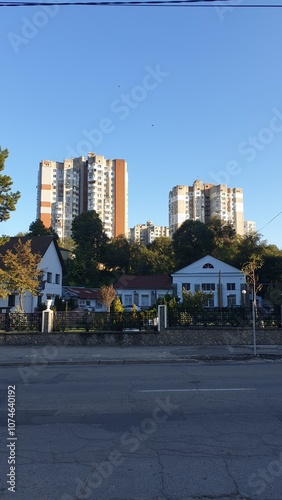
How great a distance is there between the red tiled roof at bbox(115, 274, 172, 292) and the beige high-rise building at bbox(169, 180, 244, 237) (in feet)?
116

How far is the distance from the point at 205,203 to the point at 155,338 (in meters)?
85.3

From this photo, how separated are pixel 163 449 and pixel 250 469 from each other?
113cm

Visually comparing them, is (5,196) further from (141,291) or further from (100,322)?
(141,291)

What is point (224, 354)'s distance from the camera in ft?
53.2

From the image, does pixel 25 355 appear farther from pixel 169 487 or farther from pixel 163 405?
pixel 169 487

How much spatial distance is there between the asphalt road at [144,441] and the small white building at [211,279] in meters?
49.3

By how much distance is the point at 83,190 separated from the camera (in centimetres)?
11431

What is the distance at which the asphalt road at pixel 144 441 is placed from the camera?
4.11 meters

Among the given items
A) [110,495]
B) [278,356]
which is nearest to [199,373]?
[278,356]

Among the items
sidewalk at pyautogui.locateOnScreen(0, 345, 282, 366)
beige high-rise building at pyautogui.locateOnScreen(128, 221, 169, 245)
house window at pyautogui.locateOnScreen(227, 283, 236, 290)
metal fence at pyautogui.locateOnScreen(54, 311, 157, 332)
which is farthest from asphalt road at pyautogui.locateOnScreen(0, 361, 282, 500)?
beige high-rise building at pyautogui.locateOnScreen(128, 221, 169, 245)

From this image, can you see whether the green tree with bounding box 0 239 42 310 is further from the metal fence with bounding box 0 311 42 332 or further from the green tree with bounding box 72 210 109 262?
the green tree with bounding box 72 210 109 262

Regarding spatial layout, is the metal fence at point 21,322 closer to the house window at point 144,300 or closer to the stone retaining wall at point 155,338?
the stone retaining wall at point 155,338

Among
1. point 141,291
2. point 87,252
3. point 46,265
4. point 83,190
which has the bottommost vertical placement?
point 141,291

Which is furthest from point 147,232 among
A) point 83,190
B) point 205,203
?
point 205,203
